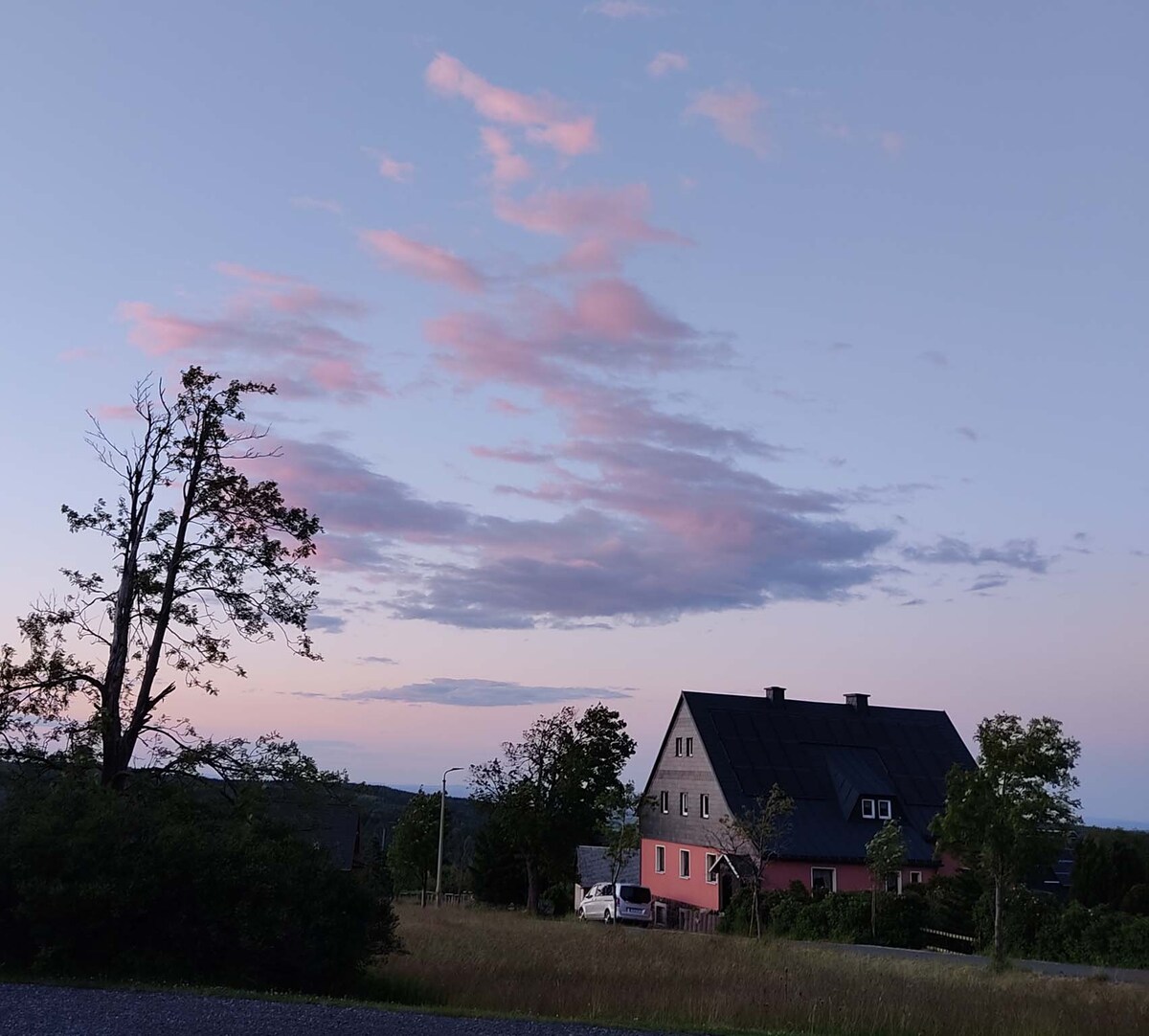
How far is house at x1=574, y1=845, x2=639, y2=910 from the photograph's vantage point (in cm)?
6178

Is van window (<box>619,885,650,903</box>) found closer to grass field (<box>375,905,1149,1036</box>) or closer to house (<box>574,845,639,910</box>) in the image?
house (<box>574,845,639,910</box>)

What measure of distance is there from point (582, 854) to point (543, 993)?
161 feet

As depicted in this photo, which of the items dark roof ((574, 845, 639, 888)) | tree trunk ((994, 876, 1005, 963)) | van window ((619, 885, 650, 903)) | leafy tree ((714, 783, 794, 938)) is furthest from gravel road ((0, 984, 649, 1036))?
dark roof ((574, 845, 639, 888))

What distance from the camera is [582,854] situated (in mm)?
64750

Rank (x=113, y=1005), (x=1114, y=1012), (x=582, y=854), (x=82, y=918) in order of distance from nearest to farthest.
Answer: (x=113, y=1005), (x=82, y=918), (x=1114, y=1012), (x=582, y=854)

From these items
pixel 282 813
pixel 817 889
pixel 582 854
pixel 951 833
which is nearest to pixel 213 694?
pixel 282 813

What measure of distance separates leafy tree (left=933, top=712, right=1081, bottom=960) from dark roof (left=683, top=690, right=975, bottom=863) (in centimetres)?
2102

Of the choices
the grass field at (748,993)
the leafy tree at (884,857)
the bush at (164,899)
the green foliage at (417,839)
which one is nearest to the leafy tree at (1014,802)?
the grass field at (748,993)

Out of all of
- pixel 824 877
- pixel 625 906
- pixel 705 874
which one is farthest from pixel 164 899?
pixel 705 874

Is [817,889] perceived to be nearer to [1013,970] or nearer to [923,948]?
[923,948]

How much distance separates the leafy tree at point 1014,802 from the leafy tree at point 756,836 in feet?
41.8

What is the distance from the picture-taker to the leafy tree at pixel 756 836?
4462 cm

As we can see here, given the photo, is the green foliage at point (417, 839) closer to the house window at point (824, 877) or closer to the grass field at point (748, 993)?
the house window at point (824, 877)

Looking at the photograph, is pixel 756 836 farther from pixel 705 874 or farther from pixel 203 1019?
pixel 203 1019
